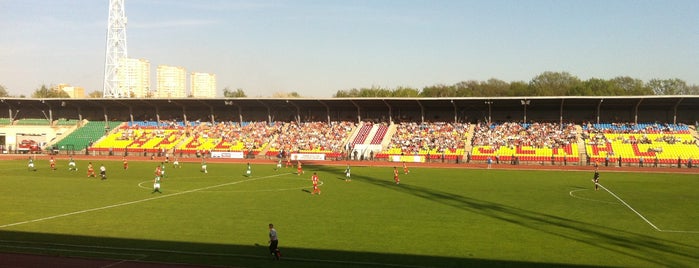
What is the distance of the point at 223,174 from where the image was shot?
47.4 m

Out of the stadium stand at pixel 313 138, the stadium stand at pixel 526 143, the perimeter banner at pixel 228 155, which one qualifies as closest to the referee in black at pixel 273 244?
the stadium stand at pixel 526 143

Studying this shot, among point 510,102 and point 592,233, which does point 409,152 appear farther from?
point 592,233

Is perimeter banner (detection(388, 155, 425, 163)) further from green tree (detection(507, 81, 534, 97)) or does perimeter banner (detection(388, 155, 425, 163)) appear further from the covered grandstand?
green tree (detection(507, 81, 534, 97))

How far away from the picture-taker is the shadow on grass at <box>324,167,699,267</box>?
17.7 meters

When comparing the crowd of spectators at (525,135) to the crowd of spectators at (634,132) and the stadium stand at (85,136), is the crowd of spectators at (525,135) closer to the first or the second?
the crowd of spectators at (634,132)

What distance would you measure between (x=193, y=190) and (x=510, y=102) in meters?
46.1

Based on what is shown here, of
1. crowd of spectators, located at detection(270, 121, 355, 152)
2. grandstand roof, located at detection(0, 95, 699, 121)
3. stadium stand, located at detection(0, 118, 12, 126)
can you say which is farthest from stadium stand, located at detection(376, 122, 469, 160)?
stadium stand, located at detection(0, 118, 12, 126)

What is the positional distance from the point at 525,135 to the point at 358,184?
1398 inches

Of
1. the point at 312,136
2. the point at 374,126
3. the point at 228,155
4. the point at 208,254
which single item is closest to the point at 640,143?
the point at 374,126

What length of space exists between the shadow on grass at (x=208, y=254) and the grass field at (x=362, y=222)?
58 mm

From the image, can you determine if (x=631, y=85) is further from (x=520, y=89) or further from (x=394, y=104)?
(x=394, y=104)

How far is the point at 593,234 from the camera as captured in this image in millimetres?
21109

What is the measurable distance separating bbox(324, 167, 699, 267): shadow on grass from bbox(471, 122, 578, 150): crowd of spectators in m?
37.4

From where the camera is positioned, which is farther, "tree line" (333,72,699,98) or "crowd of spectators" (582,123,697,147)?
"tree line" (333,72,699,98)
